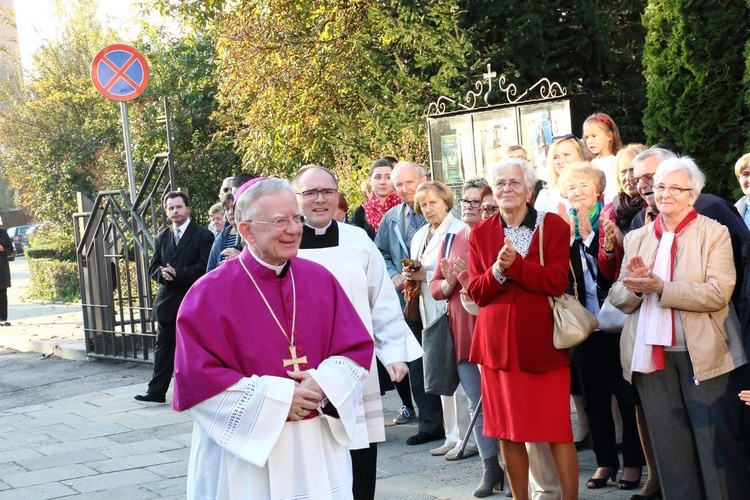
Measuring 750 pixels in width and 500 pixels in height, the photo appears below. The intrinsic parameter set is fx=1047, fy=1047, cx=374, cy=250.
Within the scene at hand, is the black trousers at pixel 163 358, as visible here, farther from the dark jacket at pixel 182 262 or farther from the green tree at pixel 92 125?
the green tree at pixel 92 125

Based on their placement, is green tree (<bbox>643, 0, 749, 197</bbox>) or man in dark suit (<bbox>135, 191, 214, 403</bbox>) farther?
man in dark suit (<bbox>135, 191, 214, 403</bbox>)

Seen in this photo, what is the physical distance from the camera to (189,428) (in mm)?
9422

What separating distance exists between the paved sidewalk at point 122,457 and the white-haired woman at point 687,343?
0.87 m

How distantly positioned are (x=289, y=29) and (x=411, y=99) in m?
3.70

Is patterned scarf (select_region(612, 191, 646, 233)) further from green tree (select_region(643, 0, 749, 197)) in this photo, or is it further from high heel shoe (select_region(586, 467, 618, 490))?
green tree (select_region(643, 0, 749, 197))

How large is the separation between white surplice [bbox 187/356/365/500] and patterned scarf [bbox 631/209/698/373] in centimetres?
186

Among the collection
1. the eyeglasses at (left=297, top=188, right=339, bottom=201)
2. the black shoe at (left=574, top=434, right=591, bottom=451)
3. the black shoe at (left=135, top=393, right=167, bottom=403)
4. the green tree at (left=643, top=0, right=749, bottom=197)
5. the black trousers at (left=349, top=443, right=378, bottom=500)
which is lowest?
the black shoe at (left=574, top=434, right=591, bottom=451)

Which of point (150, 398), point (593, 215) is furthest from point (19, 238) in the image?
point (593, 215)

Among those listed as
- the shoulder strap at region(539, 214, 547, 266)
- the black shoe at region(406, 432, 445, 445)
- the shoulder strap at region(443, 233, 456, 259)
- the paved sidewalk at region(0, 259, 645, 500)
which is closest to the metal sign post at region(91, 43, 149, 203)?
the paved sidewalk at region(0, 259, 645, 500)

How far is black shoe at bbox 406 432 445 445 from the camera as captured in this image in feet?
26.6

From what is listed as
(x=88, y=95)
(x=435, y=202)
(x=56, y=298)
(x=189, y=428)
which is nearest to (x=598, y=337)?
(x=435, y=202)

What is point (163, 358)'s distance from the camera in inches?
409

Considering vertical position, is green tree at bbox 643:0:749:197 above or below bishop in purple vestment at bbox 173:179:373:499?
above

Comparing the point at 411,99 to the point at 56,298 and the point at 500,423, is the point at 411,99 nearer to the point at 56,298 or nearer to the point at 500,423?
the point at 500,423
